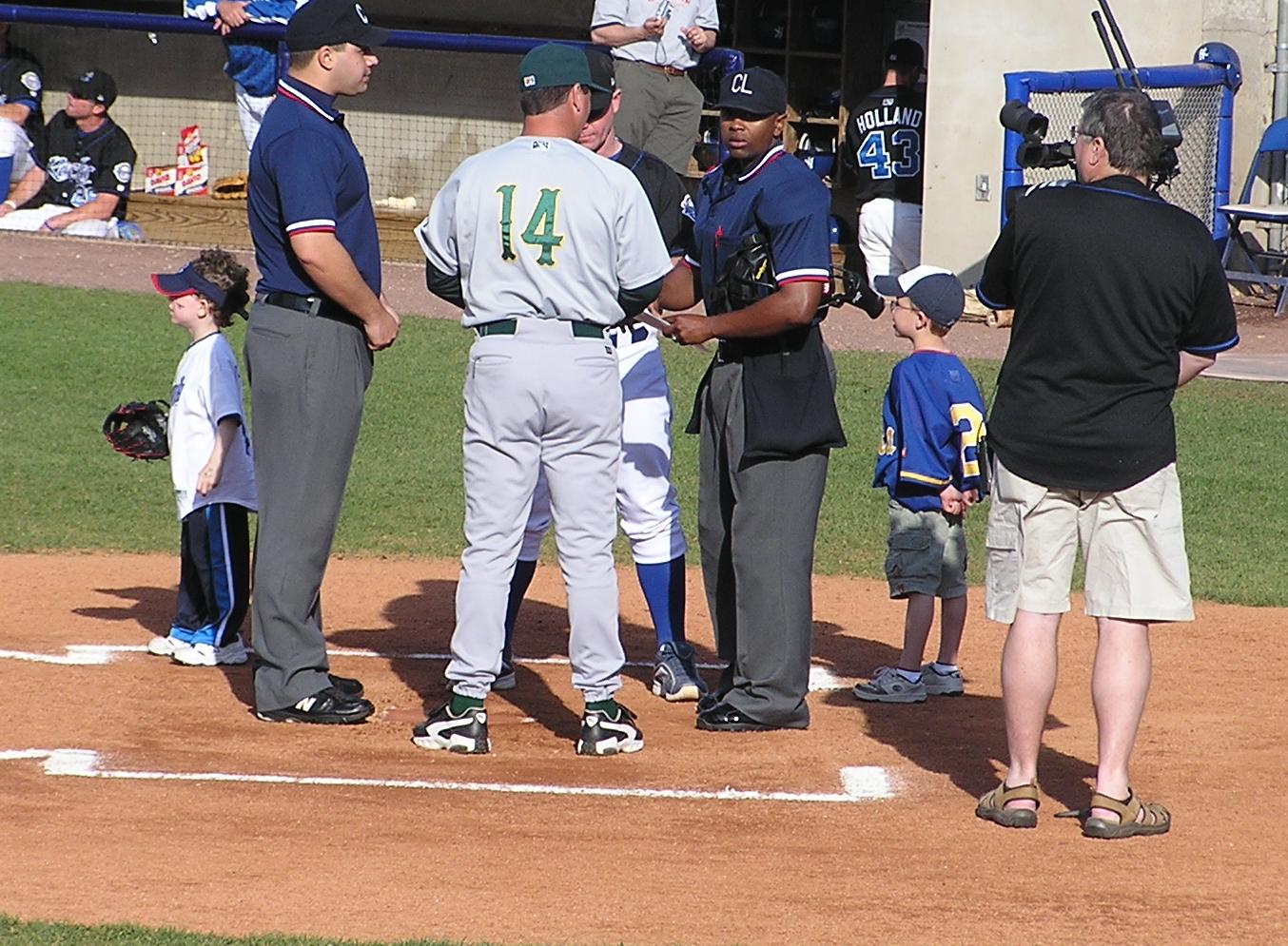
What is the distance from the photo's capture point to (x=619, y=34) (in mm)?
12492

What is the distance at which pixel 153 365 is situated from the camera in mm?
11961

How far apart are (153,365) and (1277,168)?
8.90 metres

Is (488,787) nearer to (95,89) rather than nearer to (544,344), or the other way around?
(544,344)

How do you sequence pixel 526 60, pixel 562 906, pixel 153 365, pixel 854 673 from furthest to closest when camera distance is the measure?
pixel 153 365, pixel 854 673, pixel 526 60, pixel 562 906

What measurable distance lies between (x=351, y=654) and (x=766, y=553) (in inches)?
77.2

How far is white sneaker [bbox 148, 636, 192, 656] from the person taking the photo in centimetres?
673

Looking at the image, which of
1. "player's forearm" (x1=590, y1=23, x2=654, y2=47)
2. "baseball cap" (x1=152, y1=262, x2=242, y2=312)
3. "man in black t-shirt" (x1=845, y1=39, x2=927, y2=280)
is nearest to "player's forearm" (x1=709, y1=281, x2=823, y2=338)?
"baseball cap" (x1=152, y1=262, x2=242, y2=312)

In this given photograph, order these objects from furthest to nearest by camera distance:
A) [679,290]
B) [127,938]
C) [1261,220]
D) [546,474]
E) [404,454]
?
[1261,220] → [404,454] → [679,290] → [546,474] → [127,938]

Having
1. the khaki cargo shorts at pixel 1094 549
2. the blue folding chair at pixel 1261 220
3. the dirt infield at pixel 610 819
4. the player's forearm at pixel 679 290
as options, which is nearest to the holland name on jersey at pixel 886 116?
the blue folding chair at pixel 1261 220

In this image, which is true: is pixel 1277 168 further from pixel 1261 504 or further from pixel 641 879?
pixel 641 879

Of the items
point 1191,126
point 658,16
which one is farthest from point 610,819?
point 1191,126

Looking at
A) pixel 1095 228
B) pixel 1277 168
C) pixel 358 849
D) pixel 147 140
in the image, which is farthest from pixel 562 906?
pixel 147 140

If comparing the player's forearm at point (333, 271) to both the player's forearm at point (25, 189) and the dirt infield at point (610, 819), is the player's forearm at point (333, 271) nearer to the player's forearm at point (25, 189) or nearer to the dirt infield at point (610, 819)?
the dirt infield at point (610, 819)

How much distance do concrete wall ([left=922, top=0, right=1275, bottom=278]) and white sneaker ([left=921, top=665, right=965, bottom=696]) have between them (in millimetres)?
9291
